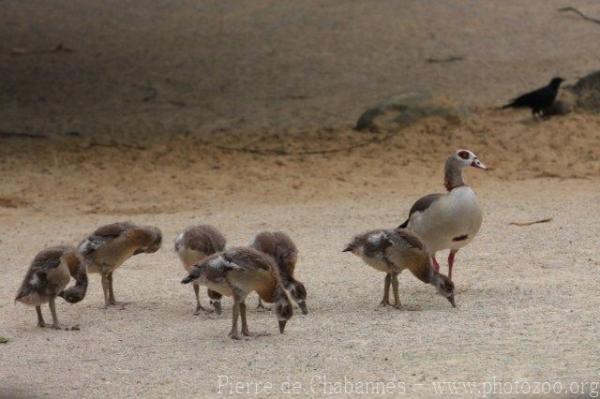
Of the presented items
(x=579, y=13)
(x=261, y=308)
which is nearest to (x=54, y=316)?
(x=261, y=308)

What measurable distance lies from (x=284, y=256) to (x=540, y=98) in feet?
24.0

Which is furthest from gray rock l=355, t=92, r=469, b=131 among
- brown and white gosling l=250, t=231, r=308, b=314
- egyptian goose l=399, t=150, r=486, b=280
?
brown and white gosling l=250, t=231, r=308, b=314

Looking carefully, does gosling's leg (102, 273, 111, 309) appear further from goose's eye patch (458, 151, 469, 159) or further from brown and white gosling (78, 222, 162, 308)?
goose's eye patch (458, 151, 469, 159)

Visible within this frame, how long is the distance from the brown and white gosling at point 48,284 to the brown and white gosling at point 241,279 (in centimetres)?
95

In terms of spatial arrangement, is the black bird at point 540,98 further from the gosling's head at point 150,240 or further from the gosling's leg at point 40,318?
the gosling's leg at point 40,318

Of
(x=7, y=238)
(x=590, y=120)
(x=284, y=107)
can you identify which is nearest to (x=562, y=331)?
(x=7, y=238)

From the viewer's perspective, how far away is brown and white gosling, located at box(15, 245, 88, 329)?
7.73 m

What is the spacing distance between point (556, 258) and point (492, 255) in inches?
23.5

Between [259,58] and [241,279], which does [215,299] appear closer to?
[241,279]

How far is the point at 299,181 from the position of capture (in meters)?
13.4

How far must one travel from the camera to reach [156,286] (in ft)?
29.8

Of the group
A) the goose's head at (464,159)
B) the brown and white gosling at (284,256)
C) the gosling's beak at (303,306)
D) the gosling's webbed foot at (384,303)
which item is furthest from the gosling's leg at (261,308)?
the goose's head at (464,159)

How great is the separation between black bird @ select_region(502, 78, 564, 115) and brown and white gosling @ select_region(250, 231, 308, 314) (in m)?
7.01

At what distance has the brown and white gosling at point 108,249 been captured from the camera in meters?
8.41
